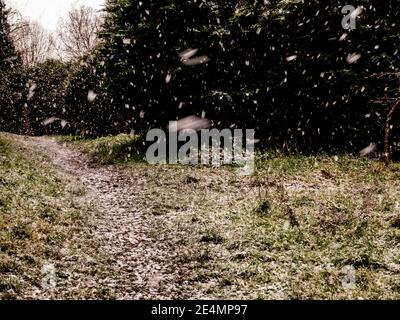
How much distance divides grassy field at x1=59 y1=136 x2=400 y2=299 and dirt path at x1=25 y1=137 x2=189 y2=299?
1.36ft

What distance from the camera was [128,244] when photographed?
10.1 metres

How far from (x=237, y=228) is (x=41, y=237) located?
187 inches

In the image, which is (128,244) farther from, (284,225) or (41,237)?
(284,225)

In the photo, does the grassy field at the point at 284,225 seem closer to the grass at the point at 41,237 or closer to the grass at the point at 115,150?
the grass at the point at 115,150

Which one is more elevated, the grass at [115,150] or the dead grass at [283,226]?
the grass at [115,150]

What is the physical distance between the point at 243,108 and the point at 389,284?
1299 centimetres

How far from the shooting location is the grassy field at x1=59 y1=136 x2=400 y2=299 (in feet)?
26.8

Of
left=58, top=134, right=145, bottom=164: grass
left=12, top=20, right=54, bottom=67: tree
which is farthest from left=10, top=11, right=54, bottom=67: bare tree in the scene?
left=58, top=134, right=145, bottom=164: grass

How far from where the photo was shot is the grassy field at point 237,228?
26.3 ft

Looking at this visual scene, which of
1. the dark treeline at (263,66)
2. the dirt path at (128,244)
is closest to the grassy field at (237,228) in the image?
the dirt path at (128,244)

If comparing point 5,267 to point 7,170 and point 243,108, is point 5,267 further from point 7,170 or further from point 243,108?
point 243,108

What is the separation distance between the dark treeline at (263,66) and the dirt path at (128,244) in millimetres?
5279

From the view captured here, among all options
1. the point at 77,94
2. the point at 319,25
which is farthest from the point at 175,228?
the point at 77,94

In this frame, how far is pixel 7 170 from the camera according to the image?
1347 centimetres
